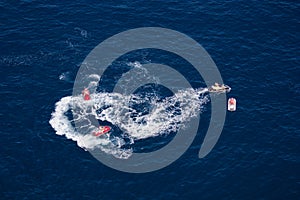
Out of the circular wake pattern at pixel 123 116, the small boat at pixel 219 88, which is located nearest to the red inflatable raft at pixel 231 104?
the small boat at pixel 219 88

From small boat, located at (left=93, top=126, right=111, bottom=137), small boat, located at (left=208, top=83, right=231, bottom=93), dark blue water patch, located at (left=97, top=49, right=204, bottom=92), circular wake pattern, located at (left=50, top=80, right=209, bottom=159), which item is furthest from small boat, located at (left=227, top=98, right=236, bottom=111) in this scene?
small boat, located at (left=93, top=126, right=111, bottom=137)

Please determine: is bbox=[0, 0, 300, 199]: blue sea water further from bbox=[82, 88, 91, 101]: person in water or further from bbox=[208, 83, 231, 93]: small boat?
bbox=[82, 88, 91, 101]: person in water

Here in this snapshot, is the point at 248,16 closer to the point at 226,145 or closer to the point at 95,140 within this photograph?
the point at 226,145

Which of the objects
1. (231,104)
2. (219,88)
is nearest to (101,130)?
(219,88)

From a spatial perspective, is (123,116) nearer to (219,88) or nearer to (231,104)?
(219,88)

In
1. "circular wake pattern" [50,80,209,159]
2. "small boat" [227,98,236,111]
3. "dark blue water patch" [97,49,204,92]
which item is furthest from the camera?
"dark blue water patch" [97,49,204,92]

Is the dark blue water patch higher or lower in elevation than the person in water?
higher

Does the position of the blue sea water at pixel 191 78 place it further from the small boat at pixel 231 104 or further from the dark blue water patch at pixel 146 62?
the small boat at pixel 231 104
